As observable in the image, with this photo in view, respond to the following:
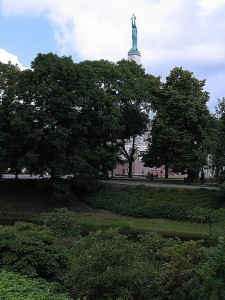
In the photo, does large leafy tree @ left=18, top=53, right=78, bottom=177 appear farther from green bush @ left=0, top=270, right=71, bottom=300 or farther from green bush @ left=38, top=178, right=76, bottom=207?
green bush @ left=0, top=270, right=71, bottom=300

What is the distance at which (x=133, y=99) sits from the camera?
160ft

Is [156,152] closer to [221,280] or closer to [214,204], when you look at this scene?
[214,204]

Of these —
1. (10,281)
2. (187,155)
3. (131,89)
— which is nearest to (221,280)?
(10,281)

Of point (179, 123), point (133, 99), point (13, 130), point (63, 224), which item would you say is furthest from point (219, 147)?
point (63, 224)

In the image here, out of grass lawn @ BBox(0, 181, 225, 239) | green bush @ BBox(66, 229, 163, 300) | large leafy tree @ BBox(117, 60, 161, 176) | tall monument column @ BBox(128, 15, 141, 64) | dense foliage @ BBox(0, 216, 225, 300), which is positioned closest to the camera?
dense foliage @ BBox(0, 216, 225, 300)

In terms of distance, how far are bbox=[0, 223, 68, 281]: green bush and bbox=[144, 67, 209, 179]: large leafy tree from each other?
111ft

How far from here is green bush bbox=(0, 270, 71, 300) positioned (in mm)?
8125

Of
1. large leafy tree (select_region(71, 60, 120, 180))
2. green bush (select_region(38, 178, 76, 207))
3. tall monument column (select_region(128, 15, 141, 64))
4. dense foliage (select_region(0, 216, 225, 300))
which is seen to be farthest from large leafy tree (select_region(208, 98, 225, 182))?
tall monument column (select_region(128, 15, 141, 64))

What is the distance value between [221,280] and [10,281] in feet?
13.6

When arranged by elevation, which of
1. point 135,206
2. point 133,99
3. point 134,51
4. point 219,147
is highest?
point 134,51

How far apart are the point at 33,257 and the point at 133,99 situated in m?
38.4

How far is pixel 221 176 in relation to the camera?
36.9 metres

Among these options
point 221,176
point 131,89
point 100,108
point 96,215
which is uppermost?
point 131,89

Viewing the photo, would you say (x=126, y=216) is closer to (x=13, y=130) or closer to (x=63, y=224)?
(x=13, y=130)
